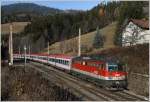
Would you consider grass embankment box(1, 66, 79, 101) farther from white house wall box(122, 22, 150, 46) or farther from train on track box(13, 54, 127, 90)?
white house wall box(122, 22, 150, 46)

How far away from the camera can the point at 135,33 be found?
227 ft

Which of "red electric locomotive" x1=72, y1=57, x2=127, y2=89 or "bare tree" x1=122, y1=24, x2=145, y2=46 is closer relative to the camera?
"red electric locomotive" x1=72, y1=57, x2=127, y2=89

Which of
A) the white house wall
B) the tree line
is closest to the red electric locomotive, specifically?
the white house wall

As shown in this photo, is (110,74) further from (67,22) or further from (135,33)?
(67,22)

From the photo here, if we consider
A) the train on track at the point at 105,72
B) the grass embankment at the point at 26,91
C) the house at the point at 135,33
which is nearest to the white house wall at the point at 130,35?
the house at the point at 135,33

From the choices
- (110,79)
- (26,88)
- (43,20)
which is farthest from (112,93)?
(43,20)

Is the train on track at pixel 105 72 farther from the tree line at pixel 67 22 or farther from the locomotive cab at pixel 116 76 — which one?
the tree line at pixel 67 22

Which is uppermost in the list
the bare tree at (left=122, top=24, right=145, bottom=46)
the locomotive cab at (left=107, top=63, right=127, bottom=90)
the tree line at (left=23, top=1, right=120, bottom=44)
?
the tree line at (left=23, top=1, right=120, bottom=44)

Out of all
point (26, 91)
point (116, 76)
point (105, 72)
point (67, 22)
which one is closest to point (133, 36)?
point (105, 72)

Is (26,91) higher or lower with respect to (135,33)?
lower

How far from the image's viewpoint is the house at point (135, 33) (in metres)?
67.8

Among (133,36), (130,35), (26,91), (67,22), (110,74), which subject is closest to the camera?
(26,91)

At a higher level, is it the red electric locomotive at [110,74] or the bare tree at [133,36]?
the bare tree at [133,36]

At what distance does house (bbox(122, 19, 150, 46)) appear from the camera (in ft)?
222
